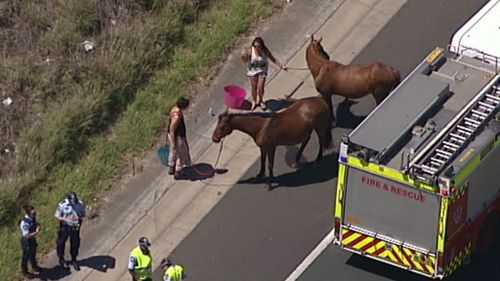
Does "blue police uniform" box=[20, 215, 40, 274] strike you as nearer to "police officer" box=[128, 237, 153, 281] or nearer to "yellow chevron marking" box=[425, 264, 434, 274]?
"police officer" box=[128, 237, 153, 281]

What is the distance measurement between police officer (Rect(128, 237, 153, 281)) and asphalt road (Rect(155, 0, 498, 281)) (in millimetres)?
1320

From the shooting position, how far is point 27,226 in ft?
81.6

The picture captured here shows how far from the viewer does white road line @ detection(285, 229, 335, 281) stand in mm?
25516

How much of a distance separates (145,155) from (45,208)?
2133mm

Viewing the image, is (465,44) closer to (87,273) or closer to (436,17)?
(436,17)

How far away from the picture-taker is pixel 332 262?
25.7m

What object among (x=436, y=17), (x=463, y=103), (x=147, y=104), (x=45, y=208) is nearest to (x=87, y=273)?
(x=45, y=208)

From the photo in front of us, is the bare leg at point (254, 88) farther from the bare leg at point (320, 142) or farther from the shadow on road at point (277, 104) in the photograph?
the bare leg at point (320, 142)

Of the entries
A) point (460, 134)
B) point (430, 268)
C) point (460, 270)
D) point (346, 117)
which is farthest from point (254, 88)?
point (430, 268)

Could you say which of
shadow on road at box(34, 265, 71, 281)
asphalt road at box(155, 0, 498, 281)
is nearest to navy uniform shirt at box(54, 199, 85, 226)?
shadow on road at box(34, 265, 71, 281)

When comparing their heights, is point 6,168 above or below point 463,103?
below

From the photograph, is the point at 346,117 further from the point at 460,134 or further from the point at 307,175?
the point at 460,134

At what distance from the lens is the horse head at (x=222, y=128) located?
26.4 m

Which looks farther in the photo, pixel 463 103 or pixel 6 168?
pixel 6 168
